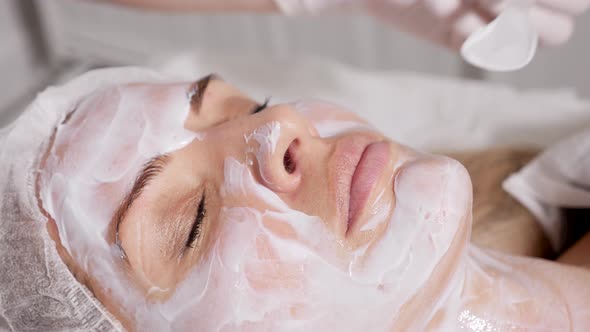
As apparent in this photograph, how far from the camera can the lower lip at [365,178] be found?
84 centimetres

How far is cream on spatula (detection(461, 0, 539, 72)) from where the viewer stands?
3.19 ft

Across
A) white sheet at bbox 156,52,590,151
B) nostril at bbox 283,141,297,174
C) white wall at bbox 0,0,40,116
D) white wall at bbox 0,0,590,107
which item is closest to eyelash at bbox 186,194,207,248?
nostril at bbox 283,141,297,174

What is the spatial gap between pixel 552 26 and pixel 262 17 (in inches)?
44.7

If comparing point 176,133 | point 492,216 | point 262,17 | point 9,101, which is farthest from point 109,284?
point 9,101

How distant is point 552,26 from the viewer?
109 cm

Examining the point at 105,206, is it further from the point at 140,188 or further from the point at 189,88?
the point at 189,88

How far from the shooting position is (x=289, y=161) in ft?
2.89

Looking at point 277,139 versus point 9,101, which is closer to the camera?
point 277,139

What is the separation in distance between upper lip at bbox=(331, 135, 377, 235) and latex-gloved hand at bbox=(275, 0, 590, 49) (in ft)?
0.99

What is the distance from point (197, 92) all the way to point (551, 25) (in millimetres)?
559

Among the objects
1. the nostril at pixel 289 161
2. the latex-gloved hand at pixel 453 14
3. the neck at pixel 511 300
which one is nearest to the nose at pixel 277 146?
the nostril at pixel 289 161

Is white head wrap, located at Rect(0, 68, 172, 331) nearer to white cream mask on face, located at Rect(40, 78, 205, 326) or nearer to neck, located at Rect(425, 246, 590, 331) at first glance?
white cream mask on face, located at Rect(40, 78, 205, 326)

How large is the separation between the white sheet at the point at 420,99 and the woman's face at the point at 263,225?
2.07 feet

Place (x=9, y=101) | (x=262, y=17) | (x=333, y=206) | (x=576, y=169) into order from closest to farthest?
(x=333, y=206) → (x=576, y=169) → (x=262, y=17) → (x=9, y=101)
